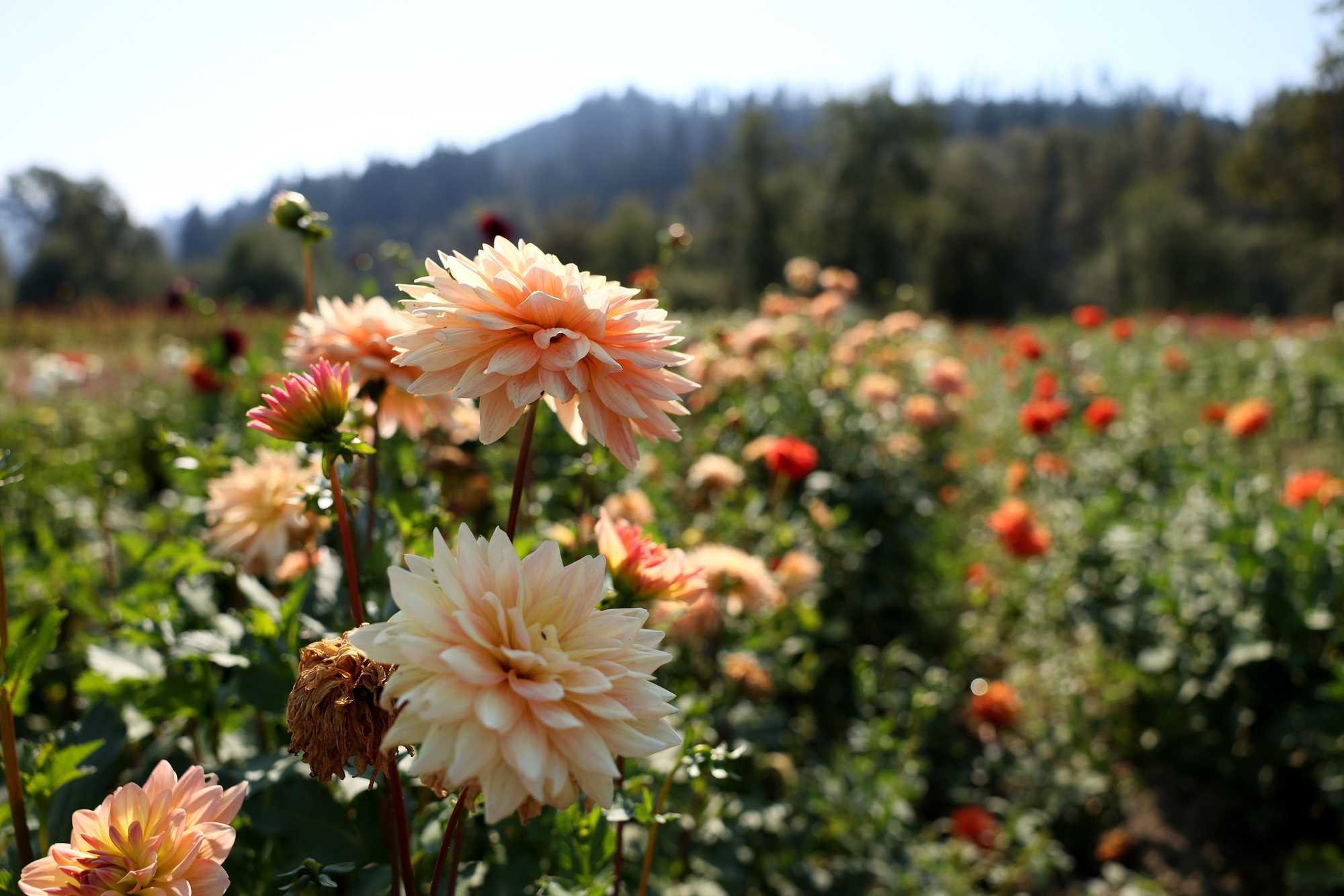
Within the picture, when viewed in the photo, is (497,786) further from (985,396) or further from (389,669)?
(985,396)

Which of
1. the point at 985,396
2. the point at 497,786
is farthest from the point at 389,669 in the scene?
the point at 985,396

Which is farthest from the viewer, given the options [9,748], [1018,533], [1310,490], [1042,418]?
[1042,418]

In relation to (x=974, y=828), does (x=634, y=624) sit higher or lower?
higher

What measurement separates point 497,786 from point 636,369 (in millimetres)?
362

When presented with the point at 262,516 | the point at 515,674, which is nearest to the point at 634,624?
the point at 515,674

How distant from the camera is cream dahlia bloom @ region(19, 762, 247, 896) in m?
0.62

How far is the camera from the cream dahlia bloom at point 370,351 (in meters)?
0.97

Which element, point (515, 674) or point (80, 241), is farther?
point (80, 241)

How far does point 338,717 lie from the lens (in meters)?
0.61

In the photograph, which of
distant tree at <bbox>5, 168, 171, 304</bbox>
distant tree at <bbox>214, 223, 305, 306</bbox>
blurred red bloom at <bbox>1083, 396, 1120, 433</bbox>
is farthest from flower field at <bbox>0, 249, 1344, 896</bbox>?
distant tree at <bbox>5, 168, 171, 304</bbox>

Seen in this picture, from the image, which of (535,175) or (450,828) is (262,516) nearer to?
(450,828)

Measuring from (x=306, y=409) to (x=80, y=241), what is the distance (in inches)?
1697

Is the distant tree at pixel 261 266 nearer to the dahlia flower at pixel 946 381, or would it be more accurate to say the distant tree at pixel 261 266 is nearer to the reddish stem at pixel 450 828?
the dahlia flower at pixel 946 381

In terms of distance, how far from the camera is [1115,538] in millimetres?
2988
